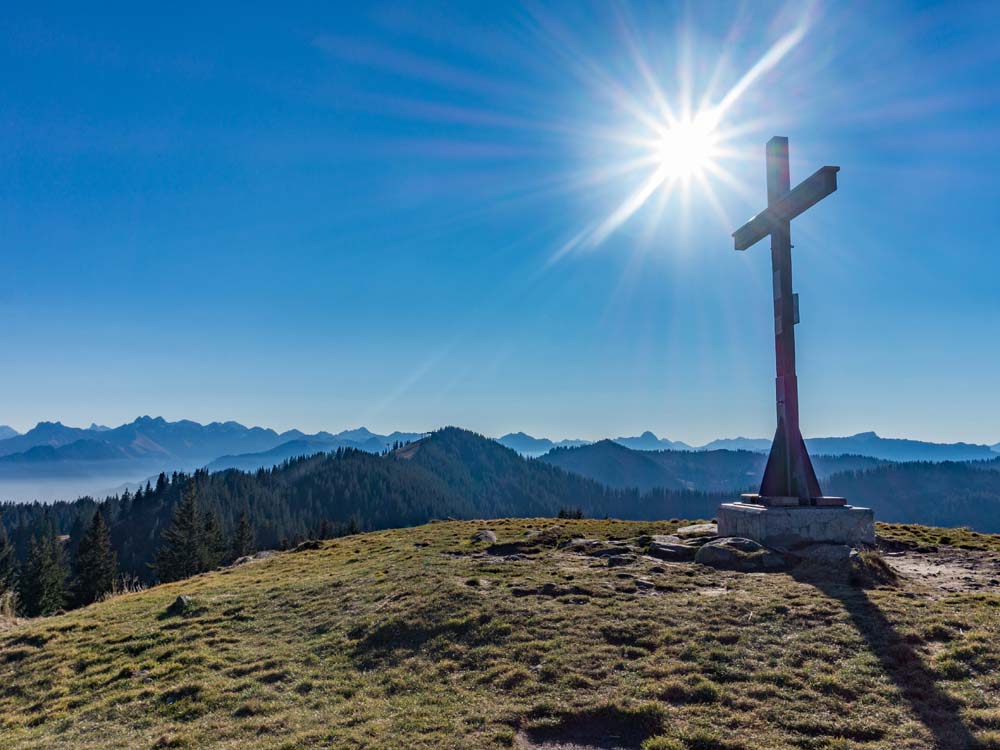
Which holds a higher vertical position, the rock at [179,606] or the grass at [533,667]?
the grass at [533,667]

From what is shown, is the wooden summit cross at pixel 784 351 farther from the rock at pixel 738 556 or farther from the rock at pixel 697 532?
the rock at pixel 697 532

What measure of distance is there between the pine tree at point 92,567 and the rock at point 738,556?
9180 centimetres

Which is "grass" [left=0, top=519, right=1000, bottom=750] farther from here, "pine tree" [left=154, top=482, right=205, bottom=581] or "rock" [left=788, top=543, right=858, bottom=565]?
"pine tree" [left=154, top=482, right=205, bottom=581]

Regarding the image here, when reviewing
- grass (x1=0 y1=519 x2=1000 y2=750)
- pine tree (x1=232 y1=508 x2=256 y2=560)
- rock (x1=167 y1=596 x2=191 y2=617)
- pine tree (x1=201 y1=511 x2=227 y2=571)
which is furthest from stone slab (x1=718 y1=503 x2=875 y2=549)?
pine tree (x1=232 y1=508 x2=256 y2=560)

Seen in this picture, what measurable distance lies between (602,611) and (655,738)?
6428 mm

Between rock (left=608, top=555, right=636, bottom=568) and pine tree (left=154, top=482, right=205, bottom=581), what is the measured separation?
83002 millimetres

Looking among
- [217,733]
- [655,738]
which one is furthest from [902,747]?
[217,733]

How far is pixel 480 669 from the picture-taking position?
43.1ft

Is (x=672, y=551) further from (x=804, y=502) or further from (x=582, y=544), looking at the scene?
(x=804, y=502)

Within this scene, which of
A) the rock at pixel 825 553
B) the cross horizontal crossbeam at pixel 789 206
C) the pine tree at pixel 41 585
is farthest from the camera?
the pine tree at pixel 41 585

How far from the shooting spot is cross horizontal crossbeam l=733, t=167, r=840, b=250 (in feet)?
72.3

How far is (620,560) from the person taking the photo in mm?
22656

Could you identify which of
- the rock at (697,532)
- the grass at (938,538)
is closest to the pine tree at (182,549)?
the rock at (697,532)

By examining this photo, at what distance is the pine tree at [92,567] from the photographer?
8275 cm
